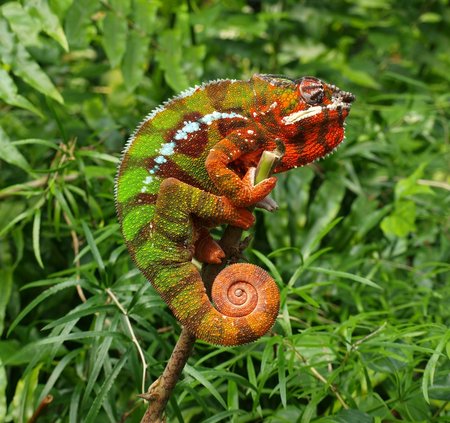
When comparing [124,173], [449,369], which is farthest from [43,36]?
[449,369]

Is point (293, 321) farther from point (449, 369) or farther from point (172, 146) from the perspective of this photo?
point (172, 146)

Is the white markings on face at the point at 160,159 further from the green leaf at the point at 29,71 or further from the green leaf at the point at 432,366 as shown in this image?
the green leaf at the point at 29,71

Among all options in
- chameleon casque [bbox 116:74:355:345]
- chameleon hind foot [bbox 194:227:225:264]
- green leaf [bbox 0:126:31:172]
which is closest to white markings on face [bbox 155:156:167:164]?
chameleon casque [bbox 116:74:355:345]

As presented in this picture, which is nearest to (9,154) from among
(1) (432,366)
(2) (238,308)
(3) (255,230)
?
(3) (255,230)

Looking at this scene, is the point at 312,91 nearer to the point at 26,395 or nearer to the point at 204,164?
the point at 204,164

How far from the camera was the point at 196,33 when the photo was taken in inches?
109

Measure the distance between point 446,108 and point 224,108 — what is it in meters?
1.68

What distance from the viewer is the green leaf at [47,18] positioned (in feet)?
6.05

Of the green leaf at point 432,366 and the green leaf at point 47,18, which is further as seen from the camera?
the green leaf at point 47,18

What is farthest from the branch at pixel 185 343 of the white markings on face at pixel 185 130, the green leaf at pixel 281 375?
the green leaf at pixel 281 375

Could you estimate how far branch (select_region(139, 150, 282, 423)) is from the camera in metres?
1.10

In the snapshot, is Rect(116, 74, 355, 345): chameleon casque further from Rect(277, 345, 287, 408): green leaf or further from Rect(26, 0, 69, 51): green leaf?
Rect(26, 0, 69, 51): green leaf

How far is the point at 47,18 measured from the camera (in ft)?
6.09

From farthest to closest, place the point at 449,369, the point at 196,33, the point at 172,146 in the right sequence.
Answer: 1. the point at 196,33
2. the point at 449,369
3. the point at 172,146
